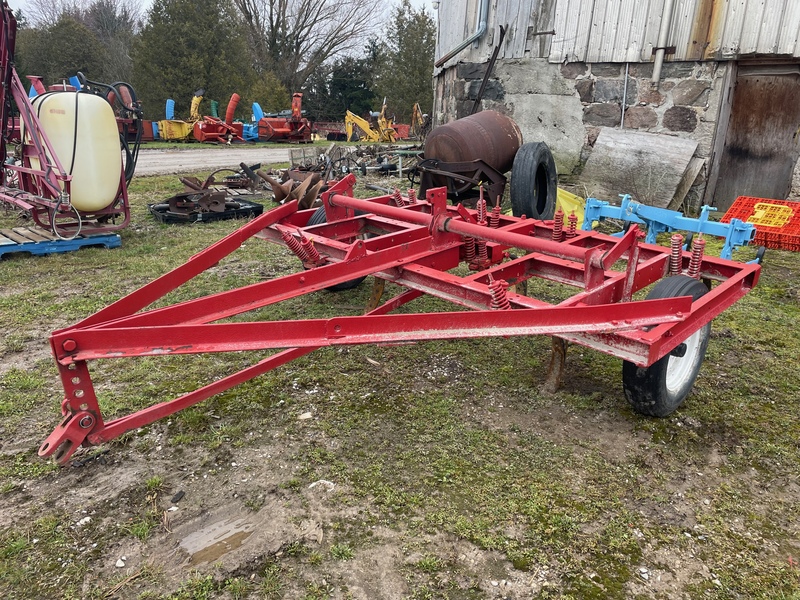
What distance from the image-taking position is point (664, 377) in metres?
3.14

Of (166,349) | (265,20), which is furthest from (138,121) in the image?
(265,20)

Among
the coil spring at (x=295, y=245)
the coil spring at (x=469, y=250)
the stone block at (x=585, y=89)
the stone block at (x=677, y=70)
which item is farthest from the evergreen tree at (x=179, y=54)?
the coil spring at (x=469, y=250)

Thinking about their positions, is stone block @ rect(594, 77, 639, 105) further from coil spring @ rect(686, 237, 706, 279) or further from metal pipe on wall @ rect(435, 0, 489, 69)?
coil spring @ rect(686, 237, 706, 279)

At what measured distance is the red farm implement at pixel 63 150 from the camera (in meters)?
6.20

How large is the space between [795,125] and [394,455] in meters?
8.51

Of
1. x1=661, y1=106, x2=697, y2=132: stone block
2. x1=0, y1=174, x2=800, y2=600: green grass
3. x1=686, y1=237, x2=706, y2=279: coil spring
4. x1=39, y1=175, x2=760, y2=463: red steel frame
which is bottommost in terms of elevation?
x1=0, y1=174, x2=800, y2=600: green grass

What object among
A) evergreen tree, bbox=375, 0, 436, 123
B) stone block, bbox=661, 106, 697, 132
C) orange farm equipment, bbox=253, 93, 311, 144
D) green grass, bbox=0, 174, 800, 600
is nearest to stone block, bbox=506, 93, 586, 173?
stone block, bbox=661, 106, 697, 132

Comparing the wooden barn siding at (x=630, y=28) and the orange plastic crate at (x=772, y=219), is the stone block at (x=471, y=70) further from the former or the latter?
the orange plastic crate at (x=772, y=219)

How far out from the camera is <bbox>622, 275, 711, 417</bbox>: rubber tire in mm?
3125

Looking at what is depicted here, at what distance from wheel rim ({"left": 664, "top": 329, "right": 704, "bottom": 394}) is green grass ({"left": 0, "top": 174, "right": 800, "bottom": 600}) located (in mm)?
190

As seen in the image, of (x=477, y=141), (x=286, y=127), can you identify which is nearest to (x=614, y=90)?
(x=477, y=141)

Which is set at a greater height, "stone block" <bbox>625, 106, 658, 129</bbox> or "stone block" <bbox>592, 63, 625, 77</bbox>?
"stone block" <bbox>592, 63, 625, 77</bbox>

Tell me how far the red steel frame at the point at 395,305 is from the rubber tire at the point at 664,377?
5.9 inches

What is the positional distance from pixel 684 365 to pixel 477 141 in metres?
5.36
